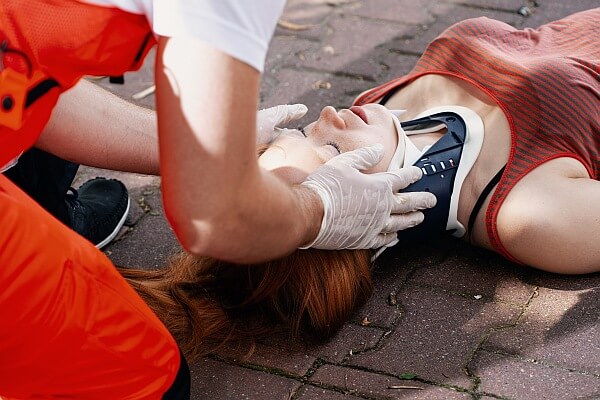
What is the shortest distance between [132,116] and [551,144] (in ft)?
3.72

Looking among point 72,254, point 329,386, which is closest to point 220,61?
point 72,254

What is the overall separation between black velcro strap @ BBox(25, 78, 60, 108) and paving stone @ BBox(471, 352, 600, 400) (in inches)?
45.1

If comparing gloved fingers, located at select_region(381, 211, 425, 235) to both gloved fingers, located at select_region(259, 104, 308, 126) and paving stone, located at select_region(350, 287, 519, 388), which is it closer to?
paving stone, located at select_region(350, 287, 519, 388)

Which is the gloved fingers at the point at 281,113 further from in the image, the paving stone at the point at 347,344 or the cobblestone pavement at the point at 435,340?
the paving stone at the point at 347,344

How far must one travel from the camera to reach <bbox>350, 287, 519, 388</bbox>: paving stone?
2.18 metres

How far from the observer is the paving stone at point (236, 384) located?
84.7 inches

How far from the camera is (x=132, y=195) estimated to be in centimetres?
302

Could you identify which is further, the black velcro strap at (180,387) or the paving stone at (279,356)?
the paving stone at (279,356)

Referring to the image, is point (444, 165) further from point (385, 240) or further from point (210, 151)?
point (210, 151)

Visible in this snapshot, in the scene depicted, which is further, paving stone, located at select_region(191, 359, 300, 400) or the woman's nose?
the woman's nose

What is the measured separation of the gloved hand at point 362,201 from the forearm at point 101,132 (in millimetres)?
562

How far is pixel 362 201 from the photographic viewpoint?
7.30 feet

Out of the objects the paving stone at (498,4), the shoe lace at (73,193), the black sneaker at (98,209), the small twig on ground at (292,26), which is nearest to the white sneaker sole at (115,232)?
the black sneaker at (98,209)

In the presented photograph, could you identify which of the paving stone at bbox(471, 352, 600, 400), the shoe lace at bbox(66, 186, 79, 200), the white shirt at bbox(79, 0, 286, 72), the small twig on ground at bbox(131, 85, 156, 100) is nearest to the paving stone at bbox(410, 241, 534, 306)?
the paving stone at bbox(471, 352, 600, 400)
